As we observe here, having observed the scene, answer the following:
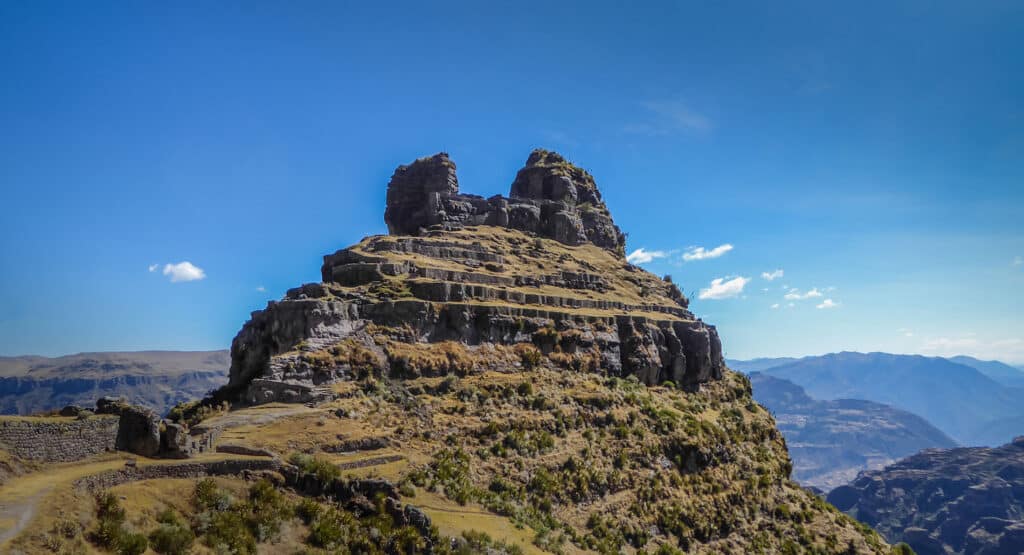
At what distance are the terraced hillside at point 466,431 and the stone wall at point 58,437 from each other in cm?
116

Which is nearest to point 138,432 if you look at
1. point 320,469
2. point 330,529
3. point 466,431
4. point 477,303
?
point 320,469

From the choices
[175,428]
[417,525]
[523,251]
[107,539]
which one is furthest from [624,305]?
[107,539]

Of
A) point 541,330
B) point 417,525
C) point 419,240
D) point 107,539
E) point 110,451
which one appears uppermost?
point 419,240

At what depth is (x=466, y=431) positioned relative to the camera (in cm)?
4172

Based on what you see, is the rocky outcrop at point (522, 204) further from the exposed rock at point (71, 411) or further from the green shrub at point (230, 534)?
the green shrub at point (230, 534)

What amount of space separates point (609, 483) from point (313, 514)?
2634 cm

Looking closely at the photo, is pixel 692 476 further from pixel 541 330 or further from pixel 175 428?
pixel 175 428

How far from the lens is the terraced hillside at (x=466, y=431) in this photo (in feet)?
78.0

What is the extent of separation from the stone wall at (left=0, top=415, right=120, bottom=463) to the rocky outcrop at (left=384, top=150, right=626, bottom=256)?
54102 millimetres

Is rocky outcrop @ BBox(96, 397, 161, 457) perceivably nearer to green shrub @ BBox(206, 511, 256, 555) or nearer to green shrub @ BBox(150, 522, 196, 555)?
green shrub @ BBox(206, 511, 256, 555)

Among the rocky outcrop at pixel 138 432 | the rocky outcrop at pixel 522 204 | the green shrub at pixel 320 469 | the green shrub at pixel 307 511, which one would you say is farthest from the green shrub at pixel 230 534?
the rocky outcrop at pixel 522 204

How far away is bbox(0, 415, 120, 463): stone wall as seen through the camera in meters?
20.3

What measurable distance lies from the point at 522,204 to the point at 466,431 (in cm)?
4789

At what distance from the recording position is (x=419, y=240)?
63.7 m
